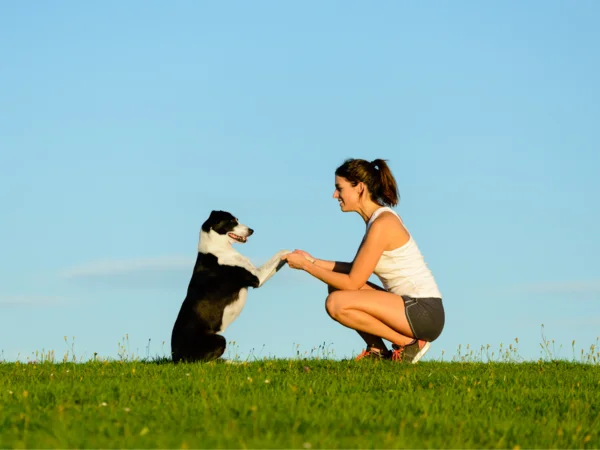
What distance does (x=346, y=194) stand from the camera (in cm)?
983

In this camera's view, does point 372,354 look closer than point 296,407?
No

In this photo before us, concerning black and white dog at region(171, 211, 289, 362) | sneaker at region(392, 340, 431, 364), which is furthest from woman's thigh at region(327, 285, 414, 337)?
black and white dog at region(171, 211, 289, 362)

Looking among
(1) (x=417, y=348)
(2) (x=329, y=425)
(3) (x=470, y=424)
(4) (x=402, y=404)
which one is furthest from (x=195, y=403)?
(1) (x=417, y=348)

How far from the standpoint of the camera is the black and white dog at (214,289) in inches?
378

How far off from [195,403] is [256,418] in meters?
0.94

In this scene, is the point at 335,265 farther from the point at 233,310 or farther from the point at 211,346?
the point at 211,346

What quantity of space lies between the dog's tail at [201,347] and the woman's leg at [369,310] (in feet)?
4.79

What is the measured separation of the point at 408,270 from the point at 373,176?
1.28 meters

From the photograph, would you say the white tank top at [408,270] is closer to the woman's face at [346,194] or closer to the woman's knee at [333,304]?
the woman's face at [346,194]

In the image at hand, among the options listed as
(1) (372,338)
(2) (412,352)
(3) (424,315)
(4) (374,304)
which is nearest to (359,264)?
(4) (374,304)

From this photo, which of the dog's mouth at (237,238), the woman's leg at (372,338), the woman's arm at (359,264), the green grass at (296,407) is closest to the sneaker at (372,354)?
the woman's leg at (372,338)

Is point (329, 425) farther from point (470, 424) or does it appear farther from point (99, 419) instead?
point (99, 419)

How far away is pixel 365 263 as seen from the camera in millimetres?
9555

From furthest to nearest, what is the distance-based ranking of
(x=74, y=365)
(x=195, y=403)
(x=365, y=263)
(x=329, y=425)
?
(x=74, y=365), (x=365, y=263), (x=195, y=403), (x=329, y=425)
